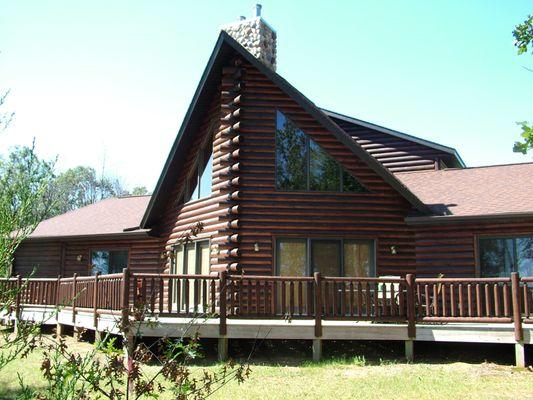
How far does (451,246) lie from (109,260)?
11.2m

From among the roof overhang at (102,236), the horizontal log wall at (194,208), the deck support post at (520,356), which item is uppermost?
the horizontal log wall at (194,208)

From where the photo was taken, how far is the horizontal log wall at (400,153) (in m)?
19.4

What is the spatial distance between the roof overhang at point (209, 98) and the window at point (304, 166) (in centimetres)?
67

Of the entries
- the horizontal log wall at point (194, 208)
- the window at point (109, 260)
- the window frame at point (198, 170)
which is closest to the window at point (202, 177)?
the window frame at point (198, 170)

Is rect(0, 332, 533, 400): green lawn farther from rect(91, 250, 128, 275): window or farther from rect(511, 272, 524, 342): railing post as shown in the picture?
rect(91, 250, 128, 275): window

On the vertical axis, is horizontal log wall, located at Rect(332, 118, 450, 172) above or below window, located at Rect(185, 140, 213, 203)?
above

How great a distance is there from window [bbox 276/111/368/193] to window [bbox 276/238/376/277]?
1.35m

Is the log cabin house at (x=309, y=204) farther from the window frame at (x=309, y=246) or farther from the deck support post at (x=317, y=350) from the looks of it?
the deck support post at (x=317, y=350)

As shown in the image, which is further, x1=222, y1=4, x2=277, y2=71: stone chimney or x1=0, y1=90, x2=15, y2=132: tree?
x1=222, y1=4, x2=277, y2=71: stone chimney

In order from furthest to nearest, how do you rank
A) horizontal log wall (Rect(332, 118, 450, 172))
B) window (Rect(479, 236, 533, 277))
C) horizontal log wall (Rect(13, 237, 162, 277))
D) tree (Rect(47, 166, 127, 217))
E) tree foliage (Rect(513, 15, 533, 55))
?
tree (Rect(47, 166, 127, 217)), horizontal log wall (Rect(332, 118, 450, 172)), horizontal log wall (Rect(13, 237, 162, 277)), window (Rect(479, 236, 533, 277)), tree foliage (Rect(513, 15, 533, 55))

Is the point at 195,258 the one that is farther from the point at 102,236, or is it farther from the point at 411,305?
the point at 411,305

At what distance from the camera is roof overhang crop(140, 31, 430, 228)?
13.6m

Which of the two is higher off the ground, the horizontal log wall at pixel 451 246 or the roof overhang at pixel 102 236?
the roof overhang at pixel 102 236

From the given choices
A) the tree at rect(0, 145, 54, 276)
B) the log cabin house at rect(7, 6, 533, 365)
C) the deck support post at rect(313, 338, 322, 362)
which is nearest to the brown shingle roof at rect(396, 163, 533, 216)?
the log cabin house at rect(7, 6, 533, 365)
